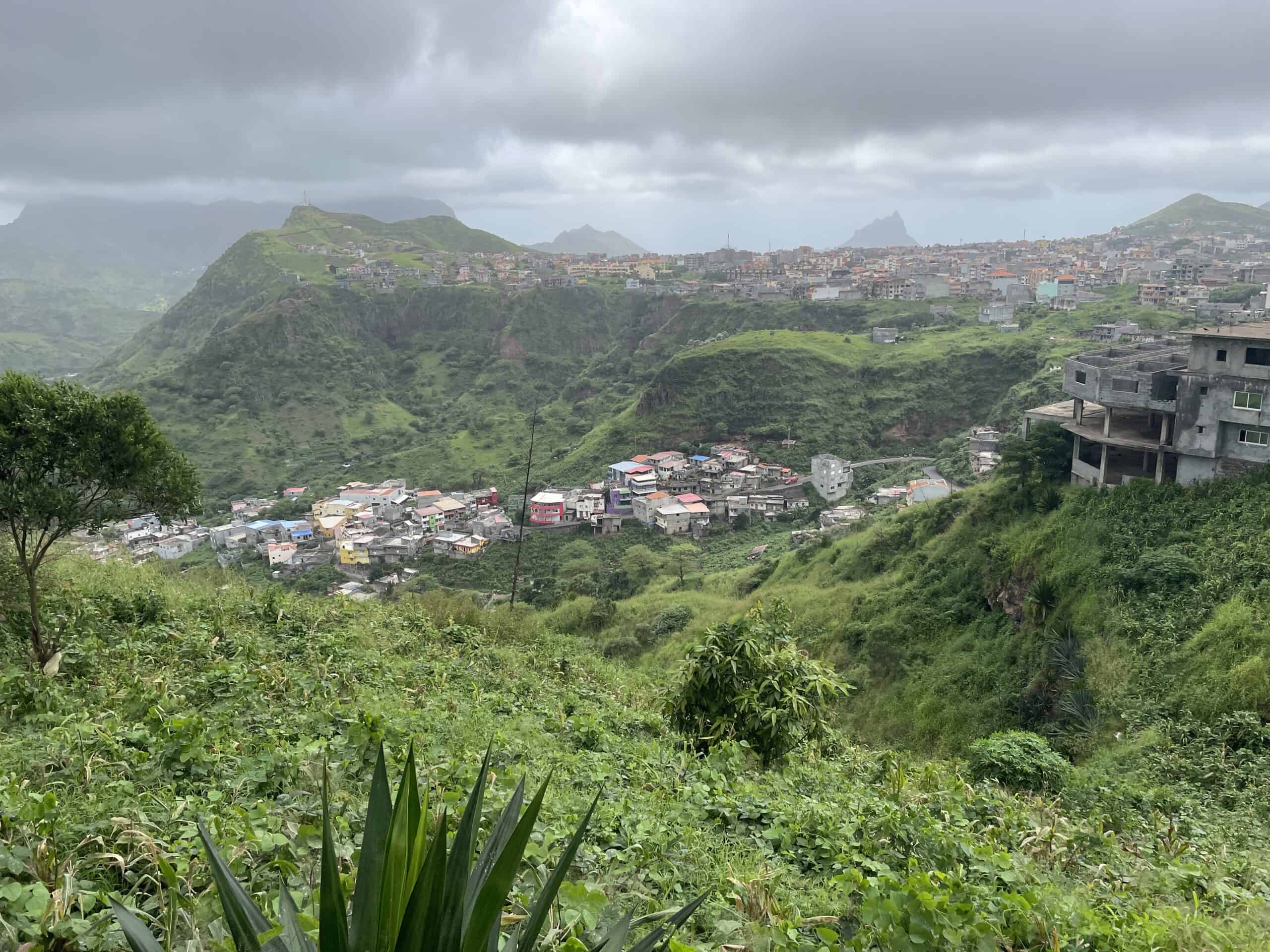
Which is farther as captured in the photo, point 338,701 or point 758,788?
point 338,701

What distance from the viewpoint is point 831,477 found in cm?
3828

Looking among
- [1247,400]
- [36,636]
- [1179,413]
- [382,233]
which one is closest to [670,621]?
[1179,413]

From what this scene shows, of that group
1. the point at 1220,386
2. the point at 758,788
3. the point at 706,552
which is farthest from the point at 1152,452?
the point at 706,552

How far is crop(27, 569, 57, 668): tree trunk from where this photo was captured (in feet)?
19.9

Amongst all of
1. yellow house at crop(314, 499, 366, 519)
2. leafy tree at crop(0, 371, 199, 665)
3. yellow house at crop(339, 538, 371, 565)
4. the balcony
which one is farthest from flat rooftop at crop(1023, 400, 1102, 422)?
yellow house at crop(314, 499, 366, 519)

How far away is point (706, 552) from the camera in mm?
33750

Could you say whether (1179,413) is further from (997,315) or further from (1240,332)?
(997,315)

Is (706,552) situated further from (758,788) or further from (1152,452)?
(758,788)

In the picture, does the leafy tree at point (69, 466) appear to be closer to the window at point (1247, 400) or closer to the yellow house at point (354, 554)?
the window at point (1247, 400)

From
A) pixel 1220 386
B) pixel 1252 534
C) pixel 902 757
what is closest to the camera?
pixel 902 757

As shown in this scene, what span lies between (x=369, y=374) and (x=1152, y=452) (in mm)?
63367

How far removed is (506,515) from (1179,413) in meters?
31.6

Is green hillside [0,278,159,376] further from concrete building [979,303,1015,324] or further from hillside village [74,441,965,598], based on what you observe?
concrete building [979,303,1015,324]

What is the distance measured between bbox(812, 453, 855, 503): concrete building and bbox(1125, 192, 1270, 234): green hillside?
96137 millimetres
